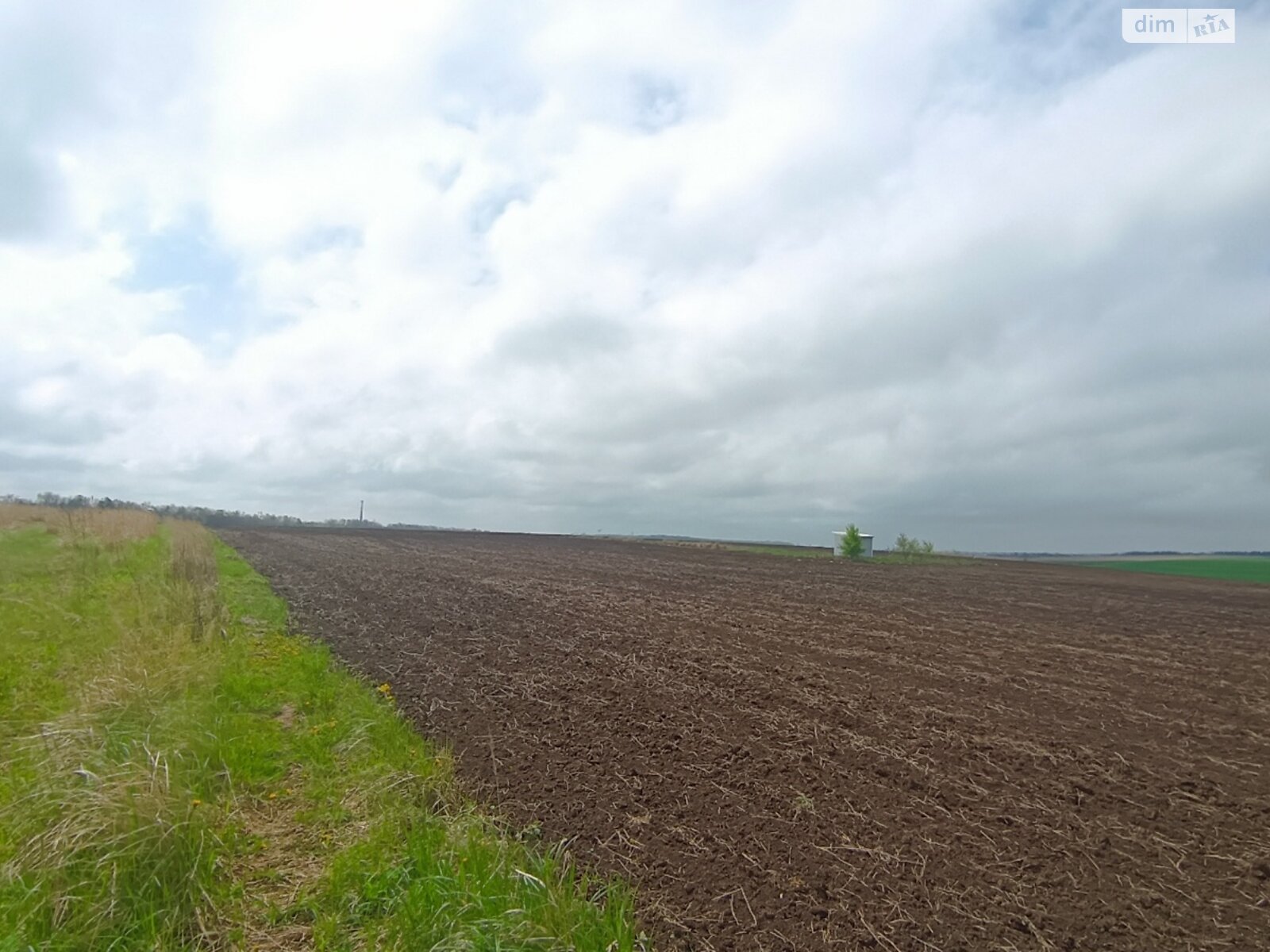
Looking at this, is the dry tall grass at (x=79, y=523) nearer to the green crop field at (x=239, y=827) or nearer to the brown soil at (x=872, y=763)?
the brown soil at (x=872, y=763)

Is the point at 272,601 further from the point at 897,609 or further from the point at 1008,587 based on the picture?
the point at 1008,587

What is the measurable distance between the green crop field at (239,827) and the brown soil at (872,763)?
601mm

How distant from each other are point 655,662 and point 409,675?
3963 millimetres

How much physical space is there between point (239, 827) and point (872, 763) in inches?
→ 234

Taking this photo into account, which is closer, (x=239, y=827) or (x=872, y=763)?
(x=239, y=827)

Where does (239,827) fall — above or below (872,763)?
below

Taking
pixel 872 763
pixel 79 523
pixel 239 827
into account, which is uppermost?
pixel 79 523

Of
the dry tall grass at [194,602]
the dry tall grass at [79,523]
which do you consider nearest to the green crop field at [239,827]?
the dry tall grass at [194,602]

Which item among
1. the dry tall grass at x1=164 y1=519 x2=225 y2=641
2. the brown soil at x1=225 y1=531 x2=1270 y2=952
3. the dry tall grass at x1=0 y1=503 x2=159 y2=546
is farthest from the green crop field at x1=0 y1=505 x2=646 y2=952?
the dry tall grass at x1=0 y1=503 x2=159 y2=546

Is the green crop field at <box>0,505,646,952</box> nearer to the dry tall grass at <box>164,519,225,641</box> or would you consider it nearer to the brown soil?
the brown soil

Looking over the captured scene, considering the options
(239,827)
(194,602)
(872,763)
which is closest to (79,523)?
(194,602)

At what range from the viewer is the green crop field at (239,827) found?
4.80 meters

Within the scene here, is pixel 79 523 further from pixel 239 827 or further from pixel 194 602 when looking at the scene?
pixel 239 827

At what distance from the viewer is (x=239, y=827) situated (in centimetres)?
639
